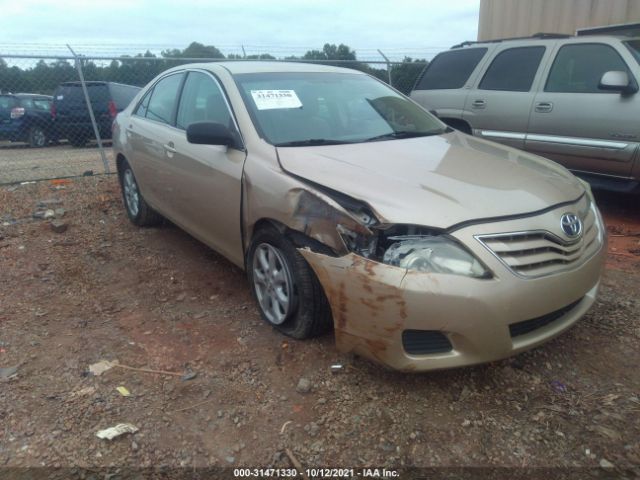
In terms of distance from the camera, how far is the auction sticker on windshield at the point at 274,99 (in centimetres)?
338

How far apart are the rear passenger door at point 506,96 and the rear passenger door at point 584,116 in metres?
0.16

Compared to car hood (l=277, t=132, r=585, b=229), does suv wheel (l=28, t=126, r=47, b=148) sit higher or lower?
lower

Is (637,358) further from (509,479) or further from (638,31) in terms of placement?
(638,31)

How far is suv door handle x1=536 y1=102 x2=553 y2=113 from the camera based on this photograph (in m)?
5.43

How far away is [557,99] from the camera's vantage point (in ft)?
17.7

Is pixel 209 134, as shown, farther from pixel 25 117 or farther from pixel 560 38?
pixel 25 117

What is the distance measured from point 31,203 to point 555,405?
20.6 feet

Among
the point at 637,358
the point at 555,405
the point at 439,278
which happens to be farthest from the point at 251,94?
the point at 637,358

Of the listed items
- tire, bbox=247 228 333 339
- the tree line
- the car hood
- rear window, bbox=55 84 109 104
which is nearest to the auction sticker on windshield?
the car hood

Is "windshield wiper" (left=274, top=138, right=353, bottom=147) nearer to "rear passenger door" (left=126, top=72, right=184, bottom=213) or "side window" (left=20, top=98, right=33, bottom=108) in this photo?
"rear passenger door" (left=126, top=72, right=184, bottom=213)

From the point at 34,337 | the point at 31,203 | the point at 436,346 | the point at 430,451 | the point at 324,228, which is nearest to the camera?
the point at 430,451

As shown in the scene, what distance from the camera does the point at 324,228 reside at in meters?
2.52

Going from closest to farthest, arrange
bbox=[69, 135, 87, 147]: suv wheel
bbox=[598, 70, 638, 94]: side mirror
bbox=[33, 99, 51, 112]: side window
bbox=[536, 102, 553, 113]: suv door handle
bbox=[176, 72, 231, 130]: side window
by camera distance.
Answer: bbox=[176, 72, 231, 130]: side window, bbox=[598, 70, 638, 94]: side mirror, bbox=[536, 102, 553, 113]: suv door handle, bbox=[69, 135, 87, 147]: suv wheel, bbox=[33, 99, 51, 112]: side window

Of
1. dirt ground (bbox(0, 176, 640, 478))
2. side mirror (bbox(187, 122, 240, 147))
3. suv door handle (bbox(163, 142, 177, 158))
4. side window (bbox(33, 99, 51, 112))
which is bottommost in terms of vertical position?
dirt ground (bbox(0, 176, 640, 478))
